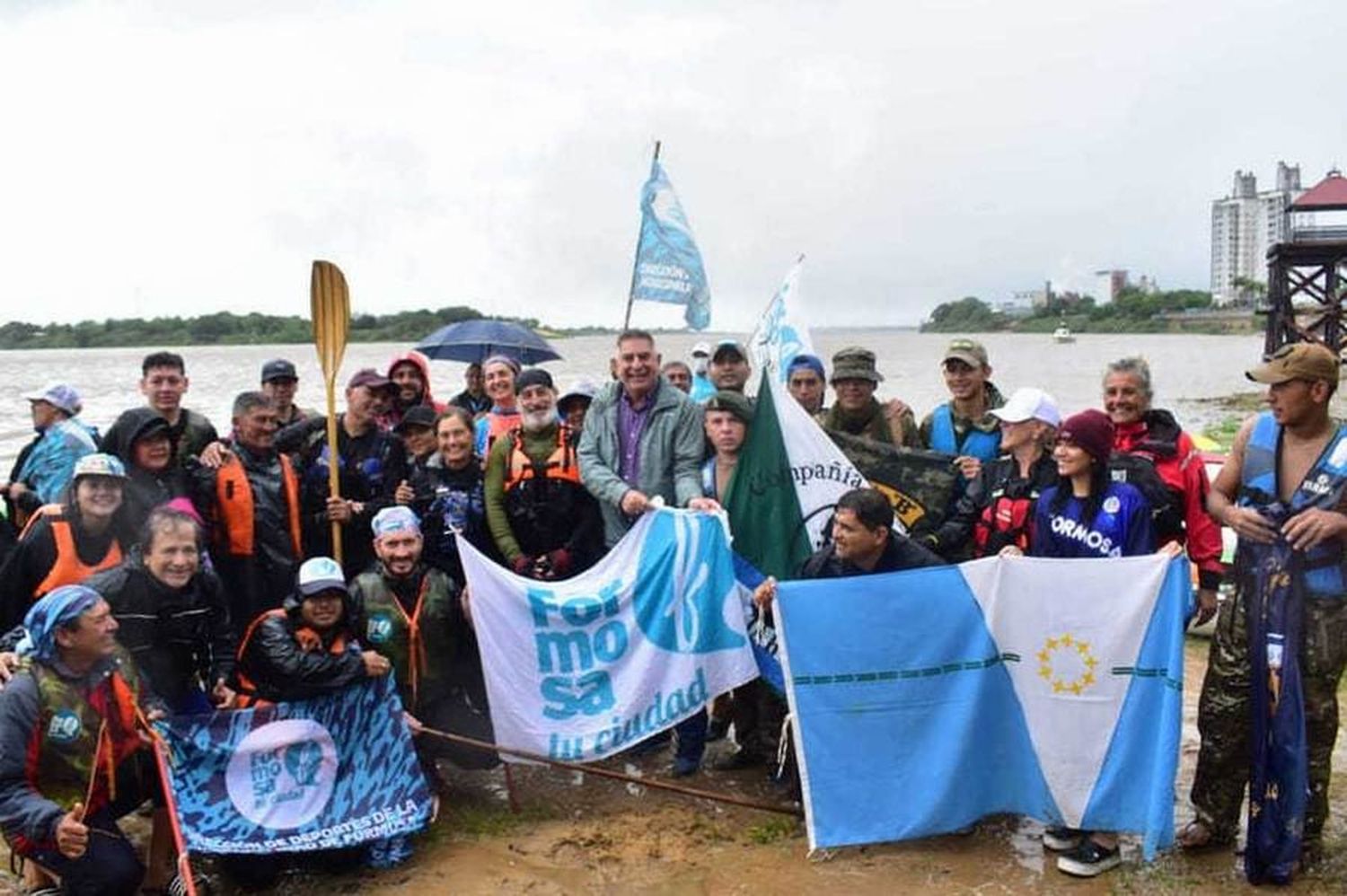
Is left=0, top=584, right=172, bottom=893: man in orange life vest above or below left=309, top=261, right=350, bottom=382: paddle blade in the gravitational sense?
below

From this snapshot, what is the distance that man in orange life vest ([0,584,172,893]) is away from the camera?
14.1 feet

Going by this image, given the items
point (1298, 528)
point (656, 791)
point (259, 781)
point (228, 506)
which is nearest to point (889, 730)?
point (656, 791)

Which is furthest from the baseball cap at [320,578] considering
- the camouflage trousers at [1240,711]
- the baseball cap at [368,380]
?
the camouflage trousers at [1240,711]

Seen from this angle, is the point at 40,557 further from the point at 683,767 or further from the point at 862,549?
the point at 862,549

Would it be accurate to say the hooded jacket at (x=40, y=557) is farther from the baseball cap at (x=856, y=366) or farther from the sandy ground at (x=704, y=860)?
the baseball cap at (x=856, y=366)

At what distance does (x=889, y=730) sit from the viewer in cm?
510

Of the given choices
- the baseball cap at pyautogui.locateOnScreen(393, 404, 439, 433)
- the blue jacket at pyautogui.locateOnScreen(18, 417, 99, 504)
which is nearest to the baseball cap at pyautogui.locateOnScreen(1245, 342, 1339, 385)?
the baseball cap at pyautogui.locateOnScreen(393, 404, 439, 433)

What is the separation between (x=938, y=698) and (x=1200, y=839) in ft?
4.33

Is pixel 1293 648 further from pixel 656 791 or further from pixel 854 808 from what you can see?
pixel 656 791

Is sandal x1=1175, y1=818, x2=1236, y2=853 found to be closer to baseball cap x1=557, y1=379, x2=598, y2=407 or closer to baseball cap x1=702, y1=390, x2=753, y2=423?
baseball cap x1=702, y1=390, x2=753, y2=423

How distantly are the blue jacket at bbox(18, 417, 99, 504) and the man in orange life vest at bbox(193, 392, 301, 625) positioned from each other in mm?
770

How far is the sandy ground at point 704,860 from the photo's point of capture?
4.89 metres

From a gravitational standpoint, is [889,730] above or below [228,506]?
below

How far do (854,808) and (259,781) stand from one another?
2.71 m
